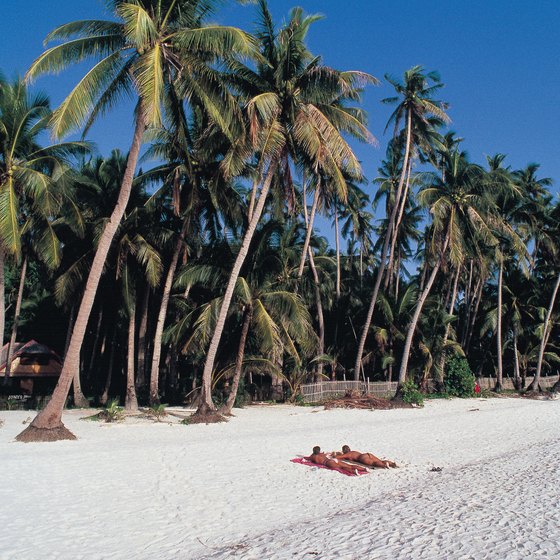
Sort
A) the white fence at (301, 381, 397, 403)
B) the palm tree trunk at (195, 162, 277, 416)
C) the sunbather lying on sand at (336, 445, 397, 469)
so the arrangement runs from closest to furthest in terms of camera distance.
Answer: the sunbather lying on sand at (336, 445, 397, 469) → the palm tree trunk at (195, 162, 277, 416) → the white fence at (301, 381, 397, 403)

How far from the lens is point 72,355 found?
13258 mm

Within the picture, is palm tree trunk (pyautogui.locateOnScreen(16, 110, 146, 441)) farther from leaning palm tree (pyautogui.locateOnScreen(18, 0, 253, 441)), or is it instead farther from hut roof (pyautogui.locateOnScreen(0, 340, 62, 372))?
hut roof (pyautogui.locateOnScreen(0, 340, 62, 372))

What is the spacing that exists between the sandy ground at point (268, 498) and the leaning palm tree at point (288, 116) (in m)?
5.23

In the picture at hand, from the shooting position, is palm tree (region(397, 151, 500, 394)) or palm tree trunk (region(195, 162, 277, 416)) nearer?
palm tree trunk (region(195, 162, 277, 416))

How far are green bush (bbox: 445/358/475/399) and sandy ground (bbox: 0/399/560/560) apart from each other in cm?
1510

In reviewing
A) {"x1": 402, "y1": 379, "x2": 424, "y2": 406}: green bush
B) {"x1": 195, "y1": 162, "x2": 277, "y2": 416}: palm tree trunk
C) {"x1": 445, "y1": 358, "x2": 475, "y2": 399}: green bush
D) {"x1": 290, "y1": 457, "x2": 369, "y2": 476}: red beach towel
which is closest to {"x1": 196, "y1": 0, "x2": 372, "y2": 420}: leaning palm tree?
{"x1": 195, "y1": 162, "x2": 277, "y2": 416}: palm tree trunk

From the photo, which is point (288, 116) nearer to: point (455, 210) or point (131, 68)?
point (131, 68)

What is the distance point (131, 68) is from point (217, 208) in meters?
6.99

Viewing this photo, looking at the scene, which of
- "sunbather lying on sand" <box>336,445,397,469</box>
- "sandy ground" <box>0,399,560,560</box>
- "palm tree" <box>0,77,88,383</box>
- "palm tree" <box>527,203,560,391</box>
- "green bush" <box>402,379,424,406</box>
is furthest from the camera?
"palm tree" <box>527,203,560,391</box>

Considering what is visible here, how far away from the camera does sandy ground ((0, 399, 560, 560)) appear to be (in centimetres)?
581

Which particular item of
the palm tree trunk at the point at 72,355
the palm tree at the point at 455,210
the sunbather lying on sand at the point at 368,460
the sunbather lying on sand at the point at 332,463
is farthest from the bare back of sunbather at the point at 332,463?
the palm tree at the point at 455,210

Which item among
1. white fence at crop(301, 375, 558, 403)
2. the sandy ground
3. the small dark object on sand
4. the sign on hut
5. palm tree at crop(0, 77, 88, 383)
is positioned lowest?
the sandy ground

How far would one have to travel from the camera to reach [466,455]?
475 inches

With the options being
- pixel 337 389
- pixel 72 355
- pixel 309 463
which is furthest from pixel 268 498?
pixel 337 389
